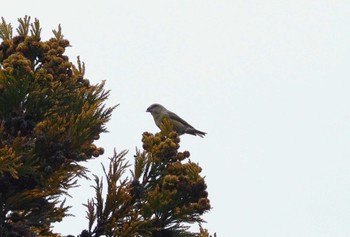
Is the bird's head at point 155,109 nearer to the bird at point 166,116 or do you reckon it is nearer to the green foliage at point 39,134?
the bird at point 166,116

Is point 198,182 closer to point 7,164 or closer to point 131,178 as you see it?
point 131,178

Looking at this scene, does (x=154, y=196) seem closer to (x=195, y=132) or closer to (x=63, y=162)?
(x=63, y=162)

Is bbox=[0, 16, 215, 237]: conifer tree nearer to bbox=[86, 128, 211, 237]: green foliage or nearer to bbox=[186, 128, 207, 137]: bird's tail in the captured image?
bbox=[86, 128, 211, 237]: green foliage

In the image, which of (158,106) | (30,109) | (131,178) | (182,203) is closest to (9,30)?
(30,109)

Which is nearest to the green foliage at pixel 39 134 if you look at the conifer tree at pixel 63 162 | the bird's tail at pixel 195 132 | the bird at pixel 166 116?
the conifer tree at pixel 63 162

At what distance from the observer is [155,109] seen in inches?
436

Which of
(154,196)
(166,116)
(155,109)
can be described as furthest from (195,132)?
(154,196)

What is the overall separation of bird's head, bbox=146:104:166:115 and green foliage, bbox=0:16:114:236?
5658 millimetres

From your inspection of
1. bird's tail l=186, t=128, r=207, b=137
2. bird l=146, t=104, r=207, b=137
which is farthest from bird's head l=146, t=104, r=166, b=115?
bird's tail l=186, t=128, r=207, b=137

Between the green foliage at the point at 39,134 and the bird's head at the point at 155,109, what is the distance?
5.66 meters

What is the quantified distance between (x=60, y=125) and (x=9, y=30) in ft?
4.86

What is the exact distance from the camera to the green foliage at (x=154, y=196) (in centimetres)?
457

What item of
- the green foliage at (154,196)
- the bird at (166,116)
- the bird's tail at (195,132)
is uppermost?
the bird's tail at (195,132)

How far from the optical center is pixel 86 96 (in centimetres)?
524
